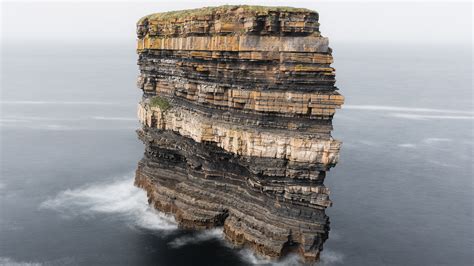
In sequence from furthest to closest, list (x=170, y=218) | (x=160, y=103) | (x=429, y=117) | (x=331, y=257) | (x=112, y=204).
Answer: (x=429, y=117), (x=112, y=204), (x=160, y=103), (x=170, y=218), (x=331, y=257)

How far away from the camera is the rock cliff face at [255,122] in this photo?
4825 centimetres

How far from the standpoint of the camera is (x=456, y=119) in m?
130

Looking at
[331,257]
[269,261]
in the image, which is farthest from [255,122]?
[331,257]

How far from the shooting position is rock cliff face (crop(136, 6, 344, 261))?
48.2 metres

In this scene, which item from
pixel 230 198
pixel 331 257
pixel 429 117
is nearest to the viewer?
pixel 331 257

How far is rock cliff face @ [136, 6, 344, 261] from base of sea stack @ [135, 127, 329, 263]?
0.41 ft

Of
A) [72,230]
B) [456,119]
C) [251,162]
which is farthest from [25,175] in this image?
[456,119]

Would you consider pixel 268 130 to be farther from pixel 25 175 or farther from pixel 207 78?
pixel 25 175

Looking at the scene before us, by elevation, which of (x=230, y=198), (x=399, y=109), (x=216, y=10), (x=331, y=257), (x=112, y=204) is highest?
(x=216, y=10)

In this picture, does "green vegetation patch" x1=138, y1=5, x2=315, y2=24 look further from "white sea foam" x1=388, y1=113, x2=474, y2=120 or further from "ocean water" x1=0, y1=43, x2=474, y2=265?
"white sea foam" x1=388, y1=113, x2=474, y2=120

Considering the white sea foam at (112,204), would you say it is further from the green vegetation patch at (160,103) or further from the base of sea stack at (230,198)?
the green vegetation patch at (160,103)

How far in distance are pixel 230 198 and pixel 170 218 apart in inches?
395

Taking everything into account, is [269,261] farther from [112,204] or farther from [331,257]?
[112,204]

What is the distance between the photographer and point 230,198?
189 feet
